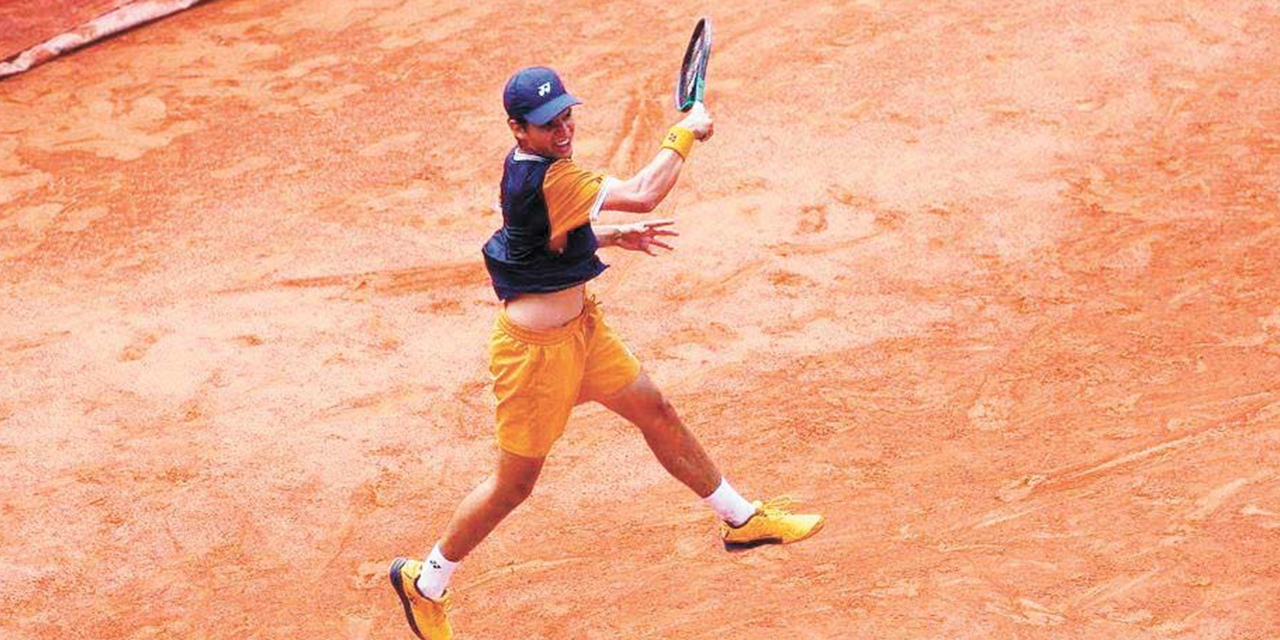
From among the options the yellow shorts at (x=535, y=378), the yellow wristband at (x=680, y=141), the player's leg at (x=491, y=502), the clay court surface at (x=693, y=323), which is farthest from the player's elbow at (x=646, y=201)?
the clay court surface at (x=693, y=323)

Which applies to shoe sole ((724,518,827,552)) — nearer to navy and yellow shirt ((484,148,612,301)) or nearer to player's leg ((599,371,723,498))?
player's leg ((599,371,723,498))

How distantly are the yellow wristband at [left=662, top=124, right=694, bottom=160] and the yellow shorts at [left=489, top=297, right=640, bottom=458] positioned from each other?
70 centimetres

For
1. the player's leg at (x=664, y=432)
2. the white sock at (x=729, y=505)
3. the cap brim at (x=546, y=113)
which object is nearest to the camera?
the cap brim at (x=546, y=113)

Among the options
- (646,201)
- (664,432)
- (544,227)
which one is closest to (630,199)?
(646,201)

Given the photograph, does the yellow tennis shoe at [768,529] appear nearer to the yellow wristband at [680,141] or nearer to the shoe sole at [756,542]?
the shoe sole at [756,542]

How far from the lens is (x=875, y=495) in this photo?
701 centimetres

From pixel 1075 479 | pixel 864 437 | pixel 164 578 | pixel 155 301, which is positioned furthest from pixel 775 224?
pixel 164 578

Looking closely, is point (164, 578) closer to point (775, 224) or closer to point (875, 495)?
point (875, 495)

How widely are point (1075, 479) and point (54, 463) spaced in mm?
4852

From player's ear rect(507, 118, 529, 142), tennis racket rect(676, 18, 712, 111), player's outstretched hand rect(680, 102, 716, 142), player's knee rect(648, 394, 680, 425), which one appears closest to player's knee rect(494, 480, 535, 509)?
player's knee rect(648, 394, 680, 425)

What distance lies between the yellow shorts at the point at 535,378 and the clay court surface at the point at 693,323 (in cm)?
109

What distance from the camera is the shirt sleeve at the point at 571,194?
528 centimetres

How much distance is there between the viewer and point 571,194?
5285 millimetres

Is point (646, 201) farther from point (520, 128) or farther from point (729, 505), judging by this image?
point (729, 505)
